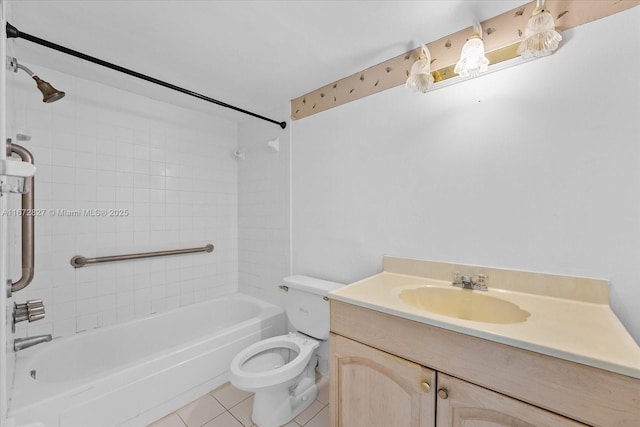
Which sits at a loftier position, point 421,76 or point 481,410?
point 421,76

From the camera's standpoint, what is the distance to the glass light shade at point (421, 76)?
4.18ft

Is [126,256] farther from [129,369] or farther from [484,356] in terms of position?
[484,356]

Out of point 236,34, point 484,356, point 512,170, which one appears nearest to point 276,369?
point 484,356

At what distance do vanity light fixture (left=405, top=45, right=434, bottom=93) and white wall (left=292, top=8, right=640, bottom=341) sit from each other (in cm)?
12

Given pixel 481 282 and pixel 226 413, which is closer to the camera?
pixel 481 282

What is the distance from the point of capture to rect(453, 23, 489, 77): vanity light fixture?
1.14m

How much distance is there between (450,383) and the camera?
2.75 ft

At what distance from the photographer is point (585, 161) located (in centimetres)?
101

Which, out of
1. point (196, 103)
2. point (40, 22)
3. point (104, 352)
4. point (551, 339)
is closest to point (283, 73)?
point (196, 103)

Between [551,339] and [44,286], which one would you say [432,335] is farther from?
[44,286]

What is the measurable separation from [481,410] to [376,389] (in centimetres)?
37

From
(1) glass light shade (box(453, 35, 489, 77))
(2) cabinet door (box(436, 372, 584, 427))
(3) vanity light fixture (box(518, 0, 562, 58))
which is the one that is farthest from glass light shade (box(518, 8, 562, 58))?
(2) cabinet door (box(436, 372, 584, 427))

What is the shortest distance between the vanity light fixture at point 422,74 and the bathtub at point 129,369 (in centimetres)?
189

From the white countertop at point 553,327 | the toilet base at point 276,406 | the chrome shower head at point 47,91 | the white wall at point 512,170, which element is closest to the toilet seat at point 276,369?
the toilet base at point 276,406
